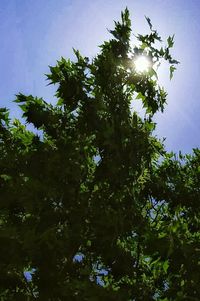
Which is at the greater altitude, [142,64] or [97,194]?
[142,64]

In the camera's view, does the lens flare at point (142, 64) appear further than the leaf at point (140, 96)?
No

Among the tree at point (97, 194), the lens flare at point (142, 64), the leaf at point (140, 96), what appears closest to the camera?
the tree at point (97, 194)

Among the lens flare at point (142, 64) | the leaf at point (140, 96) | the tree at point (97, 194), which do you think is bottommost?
the tree at point (97, 194)

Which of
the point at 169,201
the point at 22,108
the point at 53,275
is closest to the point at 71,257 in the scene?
the point at 53,275

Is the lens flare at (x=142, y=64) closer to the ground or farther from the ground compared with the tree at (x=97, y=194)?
Result: farther from the ground

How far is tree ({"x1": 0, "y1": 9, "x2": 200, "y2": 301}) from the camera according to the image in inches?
346

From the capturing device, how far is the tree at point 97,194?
878cm

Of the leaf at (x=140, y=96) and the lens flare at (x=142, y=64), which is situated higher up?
the lens flare at (x=142, y=64)

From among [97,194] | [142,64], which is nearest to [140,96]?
[142,64]

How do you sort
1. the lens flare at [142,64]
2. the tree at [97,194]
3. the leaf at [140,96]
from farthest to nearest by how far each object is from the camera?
the leaf at [140,96] → the lens flare at [142,64] → the tree at [97,194]

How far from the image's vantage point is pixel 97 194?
10.1 m

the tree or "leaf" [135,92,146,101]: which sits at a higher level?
"leaf" [135,92,146,101]

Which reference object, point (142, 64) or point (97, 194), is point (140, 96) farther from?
point (97, 194)

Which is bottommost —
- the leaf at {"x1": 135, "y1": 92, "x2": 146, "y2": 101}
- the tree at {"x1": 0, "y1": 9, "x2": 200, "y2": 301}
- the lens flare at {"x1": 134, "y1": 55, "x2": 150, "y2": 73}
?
the tree at {"x1": 0, "y1": 9, "x2": 200, "y2": 301}
